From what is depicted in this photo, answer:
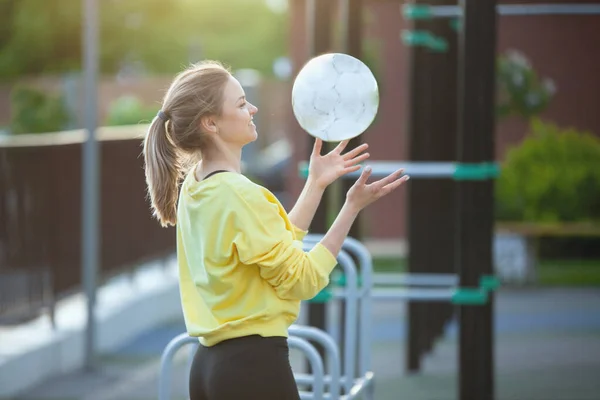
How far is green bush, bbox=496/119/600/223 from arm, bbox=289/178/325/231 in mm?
7960

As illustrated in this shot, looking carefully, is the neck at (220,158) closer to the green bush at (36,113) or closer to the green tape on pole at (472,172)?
the green tape on pole at (472,172)

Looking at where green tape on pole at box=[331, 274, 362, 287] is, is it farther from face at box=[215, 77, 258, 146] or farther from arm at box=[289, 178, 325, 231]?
face at box=[215, 77, 258, 146]

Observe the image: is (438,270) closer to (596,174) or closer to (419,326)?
(419,326)

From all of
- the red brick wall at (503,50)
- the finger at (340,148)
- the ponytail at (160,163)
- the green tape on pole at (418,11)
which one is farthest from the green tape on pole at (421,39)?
the red brick wall at (503,50)

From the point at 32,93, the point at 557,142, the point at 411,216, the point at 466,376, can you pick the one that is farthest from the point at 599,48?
the point at 32,93

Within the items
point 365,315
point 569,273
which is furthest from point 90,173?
point 569,273

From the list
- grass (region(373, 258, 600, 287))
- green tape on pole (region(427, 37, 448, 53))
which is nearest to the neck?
green tape on pole (region(427, 37, 448, 53))

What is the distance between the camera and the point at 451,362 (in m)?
7.15

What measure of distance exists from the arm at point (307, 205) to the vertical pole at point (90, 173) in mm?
4273

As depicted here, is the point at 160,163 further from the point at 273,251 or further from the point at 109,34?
the point at 109,34

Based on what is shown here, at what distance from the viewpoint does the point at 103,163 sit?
921cm

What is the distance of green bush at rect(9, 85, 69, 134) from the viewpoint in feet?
62.2

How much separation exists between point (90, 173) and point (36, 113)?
12.7m

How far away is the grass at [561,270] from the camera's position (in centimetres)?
1068
